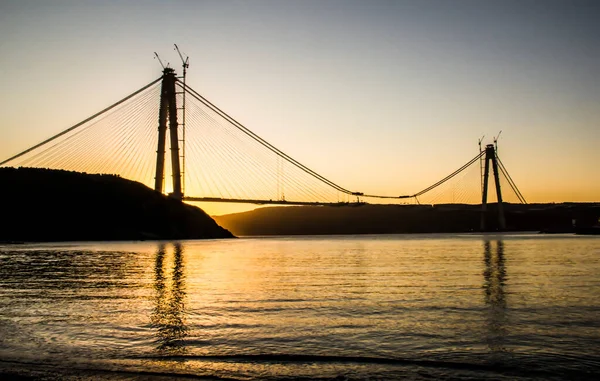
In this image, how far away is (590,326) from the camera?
9992mm

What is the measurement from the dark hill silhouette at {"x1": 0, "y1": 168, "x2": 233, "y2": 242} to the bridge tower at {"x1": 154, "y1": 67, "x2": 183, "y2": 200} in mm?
14427

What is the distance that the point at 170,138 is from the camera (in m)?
81.3

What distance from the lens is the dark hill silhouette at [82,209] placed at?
92.5m

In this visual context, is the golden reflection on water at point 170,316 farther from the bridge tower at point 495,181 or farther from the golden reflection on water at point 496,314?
the bridge tower at point 495,181

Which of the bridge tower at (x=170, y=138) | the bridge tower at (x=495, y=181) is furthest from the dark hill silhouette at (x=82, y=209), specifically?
the bridge tower at (x=495, y=181)

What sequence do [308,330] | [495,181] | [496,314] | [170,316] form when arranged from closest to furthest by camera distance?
[308,330]
[170,316]
[496,314]
[495,181]

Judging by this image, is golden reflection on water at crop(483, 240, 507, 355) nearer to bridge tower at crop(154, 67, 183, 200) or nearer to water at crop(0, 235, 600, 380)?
water at crop(0, 235, 600, 380)

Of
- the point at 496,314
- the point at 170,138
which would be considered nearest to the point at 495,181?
the point at 170,138

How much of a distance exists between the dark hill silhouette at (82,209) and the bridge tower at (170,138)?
14427mm

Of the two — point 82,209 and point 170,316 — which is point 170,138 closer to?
point 82,209

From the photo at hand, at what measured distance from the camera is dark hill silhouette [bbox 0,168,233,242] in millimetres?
92500

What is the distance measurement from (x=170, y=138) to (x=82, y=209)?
29.7 metres

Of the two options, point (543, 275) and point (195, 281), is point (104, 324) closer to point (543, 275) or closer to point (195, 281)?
point (195, 281)

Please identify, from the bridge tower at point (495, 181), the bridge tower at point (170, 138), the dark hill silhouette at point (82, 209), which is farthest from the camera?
the bridge tower at point (495, 181)
